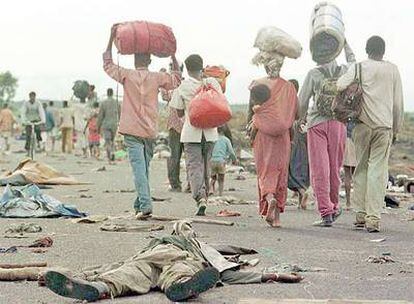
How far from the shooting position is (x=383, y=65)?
1109 cm

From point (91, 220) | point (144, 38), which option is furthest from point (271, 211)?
point (144, 38)

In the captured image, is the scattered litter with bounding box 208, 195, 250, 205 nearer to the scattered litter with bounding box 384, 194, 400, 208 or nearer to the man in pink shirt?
the scattered litter with bounding box 384, 194, 400, 208

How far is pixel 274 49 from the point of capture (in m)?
11.6

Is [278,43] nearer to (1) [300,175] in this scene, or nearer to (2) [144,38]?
(2) [144,38]

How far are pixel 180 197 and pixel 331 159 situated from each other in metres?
5.19

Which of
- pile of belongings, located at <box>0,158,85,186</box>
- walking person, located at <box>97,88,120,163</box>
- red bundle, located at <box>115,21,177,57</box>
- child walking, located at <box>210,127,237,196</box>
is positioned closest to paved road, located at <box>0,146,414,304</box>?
child walking, located at <box>210,127,237,196</box>

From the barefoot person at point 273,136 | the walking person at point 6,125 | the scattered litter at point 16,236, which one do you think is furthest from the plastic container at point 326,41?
the walking person at point 6,125

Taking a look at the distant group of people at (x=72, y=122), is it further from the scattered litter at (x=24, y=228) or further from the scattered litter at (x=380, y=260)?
the scattered litter at (x=380, y=260)

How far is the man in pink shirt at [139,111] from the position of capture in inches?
475

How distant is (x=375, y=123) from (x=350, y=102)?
1.19 feet

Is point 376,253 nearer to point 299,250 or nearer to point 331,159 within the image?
point 299,250

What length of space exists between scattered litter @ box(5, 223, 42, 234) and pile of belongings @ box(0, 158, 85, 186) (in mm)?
7076

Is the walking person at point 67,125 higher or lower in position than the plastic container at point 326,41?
lower

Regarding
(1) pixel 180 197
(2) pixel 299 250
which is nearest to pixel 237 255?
(2) pixel 299 250
